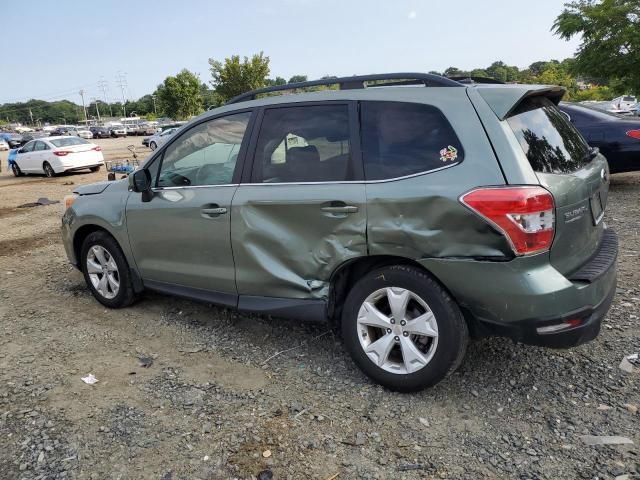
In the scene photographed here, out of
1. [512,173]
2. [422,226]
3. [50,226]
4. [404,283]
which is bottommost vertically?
[50,226]

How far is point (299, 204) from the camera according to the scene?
3.23 meters

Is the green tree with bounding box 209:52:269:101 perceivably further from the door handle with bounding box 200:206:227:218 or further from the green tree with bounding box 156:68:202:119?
the door handle with bounding box 200:206:227:218

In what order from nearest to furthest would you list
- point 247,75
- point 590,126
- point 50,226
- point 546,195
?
1. point 546,195
2. point 590,126
3. point 50,226
4. point 247,75

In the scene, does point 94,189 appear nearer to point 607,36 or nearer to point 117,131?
point 607,36

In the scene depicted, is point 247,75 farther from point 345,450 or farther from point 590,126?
point 345,450

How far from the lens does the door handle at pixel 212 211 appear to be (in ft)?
11.8

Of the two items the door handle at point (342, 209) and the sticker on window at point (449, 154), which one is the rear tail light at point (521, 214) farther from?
the door handle at point (342, 209)

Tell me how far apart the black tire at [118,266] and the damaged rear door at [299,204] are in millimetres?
1403

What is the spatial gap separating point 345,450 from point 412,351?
2.20ft

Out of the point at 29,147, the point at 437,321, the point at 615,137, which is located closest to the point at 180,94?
the point at 29,147

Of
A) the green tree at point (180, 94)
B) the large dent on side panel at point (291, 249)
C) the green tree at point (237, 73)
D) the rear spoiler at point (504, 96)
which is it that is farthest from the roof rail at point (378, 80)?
the green tree at point (180, 94)

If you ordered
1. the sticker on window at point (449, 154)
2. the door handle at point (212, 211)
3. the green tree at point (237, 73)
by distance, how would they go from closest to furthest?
the sticker on window at point (449, 154)
the door handle at point (212, 211)
the green tree at point (237, 73)

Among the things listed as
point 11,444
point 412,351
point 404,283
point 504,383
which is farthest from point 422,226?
point 11,444

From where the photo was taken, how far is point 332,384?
3.28 metres
